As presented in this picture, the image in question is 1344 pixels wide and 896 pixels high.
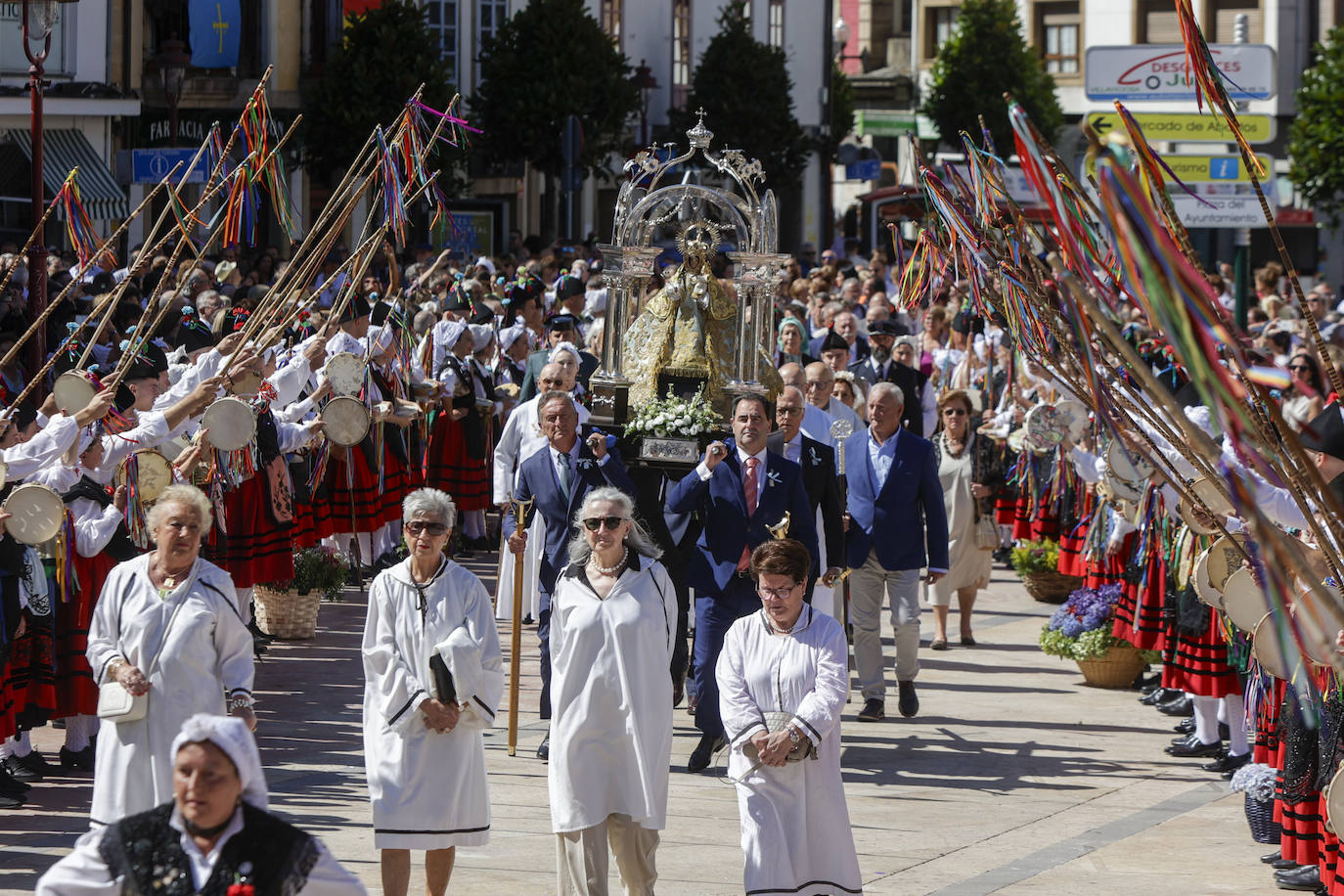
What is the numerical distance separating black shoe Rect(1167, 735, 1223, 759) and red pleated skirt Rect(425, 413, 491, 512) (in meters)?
7.59

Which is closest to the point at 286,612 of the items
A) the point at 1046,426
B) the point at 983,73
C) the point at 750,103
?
the point at 1046,426

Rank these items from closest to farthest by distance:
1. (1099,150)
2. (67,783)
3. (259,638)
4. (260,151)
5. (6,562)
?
(1099,150)
(6,562)
(67,783)
(260,151)
(259,638)

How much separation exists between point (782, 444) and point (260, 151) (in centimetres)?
311

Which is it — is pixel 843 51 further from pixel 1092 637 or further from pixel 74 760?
pixel 74 760

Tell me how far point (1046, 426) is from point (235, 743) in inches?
344

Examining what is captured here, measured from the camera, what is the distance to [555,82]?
34.6 metres

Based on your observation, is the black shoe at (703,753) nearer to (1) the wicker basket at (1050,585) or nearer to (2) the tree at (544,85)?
(1) the wicker basket at (1050,585)

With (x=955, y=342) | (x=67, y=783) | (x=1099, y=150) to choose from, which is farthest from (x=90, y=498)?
(x=955, y=342)

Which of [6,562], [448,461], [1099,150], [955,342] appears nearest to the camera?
[1099,150]

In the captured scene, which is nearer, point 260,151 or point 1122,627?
point 260,151

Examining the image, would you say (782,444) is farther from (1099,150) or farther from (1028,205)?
(1028,205)

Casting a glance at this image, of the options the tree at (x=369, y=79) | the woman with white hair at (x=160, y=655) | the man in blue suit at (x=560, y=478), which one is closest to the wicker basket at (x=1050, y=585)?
the man in blue suit at (x=560, y=478)

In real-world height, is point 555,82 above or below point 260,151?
above

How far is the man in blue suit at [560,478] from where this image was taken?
34.3 ft
